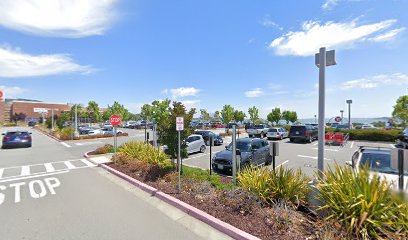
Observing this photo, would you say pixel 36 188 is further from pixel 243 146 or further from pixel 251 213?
pixel 243 146

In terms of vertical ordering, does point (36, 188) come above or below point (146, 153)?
below

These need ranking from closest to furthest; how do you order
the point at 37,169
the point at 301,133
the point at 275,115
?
1. the point at 37,169
2. the point at 301,133
3. the point at 275,115

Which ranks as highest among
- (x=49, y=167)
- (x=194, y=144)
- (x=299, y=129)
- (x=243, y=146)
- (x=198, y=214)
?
(x=299, y=129)

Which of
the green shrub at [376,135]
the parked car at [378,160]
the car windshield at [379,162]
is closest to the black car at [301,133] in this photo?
the green shrub at [376,135]

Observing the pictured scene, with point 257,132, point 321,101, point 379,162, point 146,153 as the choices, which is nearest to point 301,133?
point 257,132

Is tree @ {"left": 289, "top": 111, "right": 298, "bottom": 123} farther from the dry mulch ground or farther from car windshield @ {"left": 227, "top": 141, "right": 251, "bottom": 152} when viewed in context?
the dry mulch ground

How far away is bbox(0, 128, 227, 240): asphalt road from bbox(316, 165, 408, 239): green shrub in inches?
94.5

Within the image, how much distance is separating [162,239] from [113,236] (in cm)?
102

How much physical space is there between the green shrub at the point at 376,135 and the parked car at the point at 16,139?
34.3m

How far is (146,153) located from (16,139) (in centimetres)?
1523

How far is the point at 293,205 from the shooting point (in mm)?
5141

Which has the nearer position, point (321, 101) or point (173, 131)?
point (321, 101)

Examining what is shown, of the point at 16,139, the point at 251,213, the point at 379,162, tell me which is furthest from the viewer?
the point at 16,139

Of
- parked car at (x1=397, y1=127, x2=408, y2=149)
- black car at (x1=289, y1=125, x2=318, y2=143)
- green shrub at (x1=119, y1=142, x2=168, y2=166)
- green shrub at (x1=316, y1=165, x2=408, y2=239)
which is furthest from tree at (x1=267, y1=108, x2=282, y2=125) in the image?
green shrub at (x1=316, y1=165, x2=408, y2=239)
